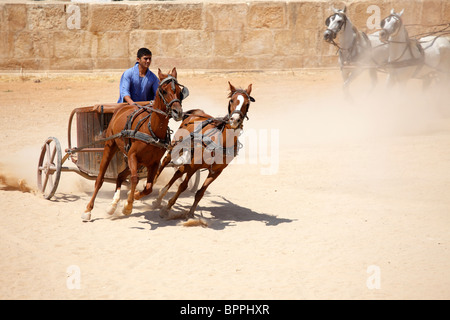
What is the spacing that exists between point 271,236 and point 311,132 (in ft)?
26.6

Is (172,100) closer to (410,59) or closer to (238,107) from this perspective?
(238,107)

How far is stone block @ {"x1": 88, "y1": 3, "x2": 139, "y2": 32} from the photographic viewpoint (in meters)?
19.5

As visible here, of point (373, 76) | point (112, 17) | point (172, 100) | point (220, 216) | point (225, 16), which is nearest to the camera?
point (172, 100)

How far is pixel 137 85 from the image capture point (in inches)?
343

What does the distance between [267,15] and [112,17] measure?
17.1 ft

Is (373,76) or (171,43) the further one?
(171,43)

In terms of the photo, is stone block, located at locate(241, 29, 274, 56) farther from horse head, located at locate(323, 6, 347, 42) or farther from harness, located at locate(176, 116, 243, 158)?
harness, located at locate(176, 116, 243, 158)

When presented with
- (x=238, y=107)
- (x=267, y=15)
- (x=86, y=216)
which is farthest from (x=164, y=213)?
(x=267, y=15)

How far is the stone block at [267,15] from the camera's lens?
1992 centimetres

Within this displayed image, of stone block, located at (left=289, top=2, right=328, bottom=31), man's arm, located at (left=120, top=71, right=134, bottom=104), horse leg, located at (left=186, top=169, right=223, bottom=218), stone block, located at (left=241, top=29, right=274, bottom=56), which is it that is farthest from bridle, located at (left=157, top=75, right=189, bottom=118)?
stone block, located at (left=289, top=2, right=328, bottom=31)

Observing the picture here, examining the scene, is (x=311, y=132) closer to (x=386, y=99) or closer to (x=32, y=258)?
(x=386, y=99)

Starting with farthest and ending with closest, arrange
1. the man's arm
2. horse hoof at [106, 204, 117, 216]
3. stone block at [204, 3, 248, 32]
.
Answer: stone block at [204, 3, 248, 32]
the man's arm
horse hoof at [106, 204, 117, 216]

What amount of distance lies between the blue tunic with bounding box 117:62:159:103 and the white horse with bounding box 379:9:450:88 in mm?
8879
